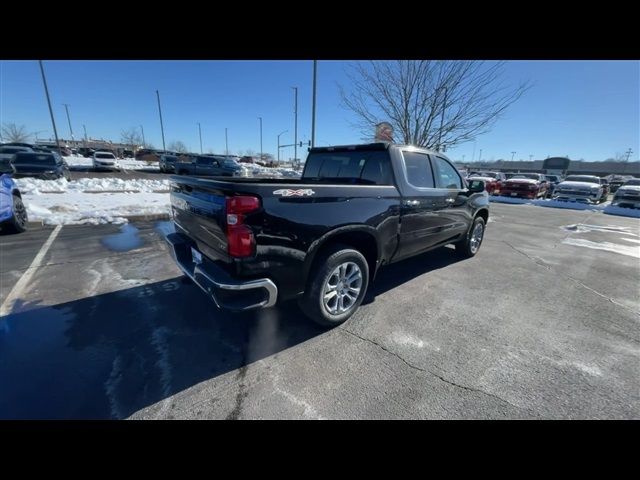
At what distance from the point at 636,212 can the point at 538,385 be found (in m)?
19.4

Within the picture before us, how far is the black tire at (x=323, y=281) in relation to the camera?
9.37 ft

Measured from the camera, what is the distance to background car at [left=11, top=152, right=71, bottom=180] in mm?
12778

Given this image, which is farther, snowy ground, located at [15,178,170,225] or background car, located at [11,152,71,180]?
background car, located at [11,152,71,180]

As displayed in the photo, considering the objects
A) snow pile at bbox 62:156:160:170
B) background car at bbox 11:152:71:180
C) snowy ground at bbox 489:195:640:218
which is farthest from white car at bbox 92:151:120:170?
snowy ground at bbox 489:195:640:218

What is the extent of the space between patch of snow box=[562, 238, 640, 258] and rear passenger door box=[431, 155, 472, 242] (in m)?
4.70

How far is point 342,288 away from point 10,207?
7.40 metres

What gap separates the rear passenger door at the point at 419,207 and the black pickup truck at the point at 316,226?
0.01 metres

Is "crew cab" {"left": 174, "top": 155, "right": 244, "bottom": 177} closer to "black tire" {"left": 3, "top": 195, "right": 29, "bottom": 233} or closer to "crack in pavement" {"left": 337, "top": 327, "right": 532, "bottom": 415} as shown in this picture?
"black tire" {"left": 3, "top": 195, "right": 29, "bottom": 233}

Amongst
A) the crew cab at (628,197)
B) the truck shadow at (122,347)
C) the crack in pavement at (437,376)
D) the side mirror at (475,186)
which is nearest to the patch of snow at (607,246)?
the side mirror at (475,186)

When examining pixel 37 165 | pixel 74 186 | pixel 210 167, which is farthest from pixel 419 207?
pixel 210 167
